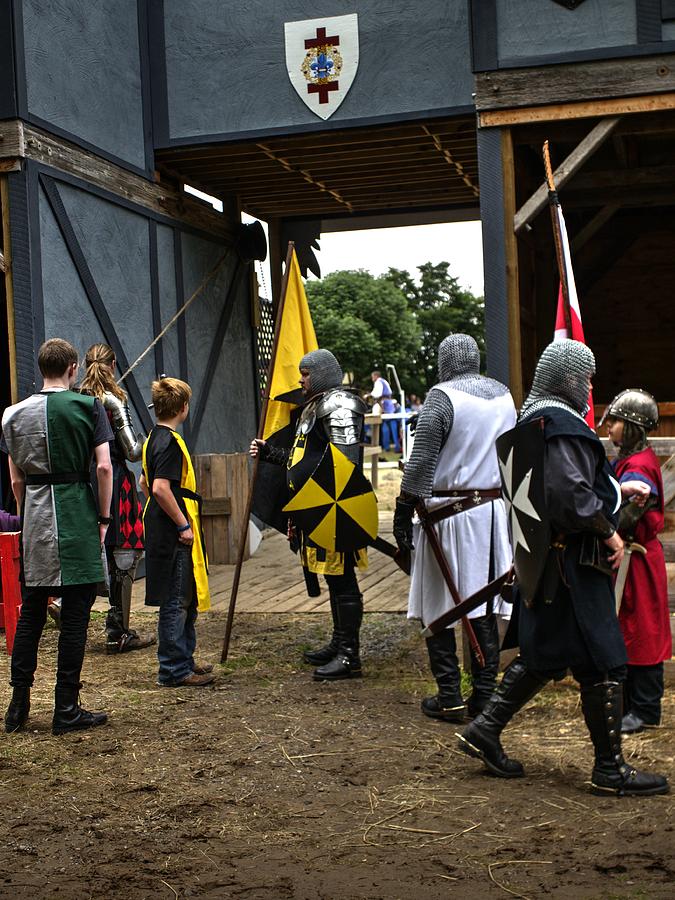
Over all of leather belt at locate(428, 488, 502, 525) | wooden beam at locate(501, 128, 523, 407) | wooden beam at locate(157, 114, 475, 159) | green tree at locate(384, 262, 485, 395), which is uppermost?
green tree at locate(384, 262, 485, 395)

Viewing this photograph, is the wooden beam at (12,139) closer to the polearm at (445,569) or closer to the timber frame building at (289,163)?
the timber frame building at (289,163)

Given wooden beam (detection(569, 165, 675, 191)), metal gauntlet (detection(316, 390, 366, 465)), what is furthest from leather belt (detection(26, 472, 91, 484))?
wooden beam (detection(569, 165, 675, 191))

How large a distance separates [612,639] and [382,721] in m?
1.45

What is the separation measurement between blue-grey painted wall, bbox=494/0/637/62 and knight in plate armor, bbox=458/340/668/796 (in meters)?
3.98

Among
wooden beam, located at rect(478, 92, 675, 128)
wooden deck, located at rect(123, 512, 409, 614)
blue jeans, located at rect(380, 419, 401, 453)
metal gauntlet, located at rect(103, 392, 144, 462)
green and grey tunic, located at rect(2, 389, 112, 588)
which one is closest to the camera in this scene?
green and grey tunic, located at rect(2, 389, 112, 588)

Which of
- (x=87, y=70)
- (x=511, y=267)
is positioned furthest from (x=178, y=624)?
(x=87, y=70)

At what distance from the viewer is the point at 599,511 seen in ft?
12.7

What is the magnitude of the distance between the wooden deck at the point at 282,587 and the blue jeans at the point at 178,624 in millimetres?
1943

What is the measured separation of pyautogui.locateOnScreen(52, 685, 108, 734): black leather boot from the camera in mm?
4891

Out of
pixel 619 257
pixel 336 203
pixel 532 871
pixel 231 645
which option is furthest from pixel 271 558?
pixel 532 871

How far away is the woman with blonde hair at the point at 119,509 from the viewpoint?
21.2 feet

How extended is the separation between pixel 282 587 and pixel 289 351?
284 cm

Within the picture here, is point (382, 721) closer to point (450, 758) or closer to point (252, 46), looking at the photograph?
point (450, 758)

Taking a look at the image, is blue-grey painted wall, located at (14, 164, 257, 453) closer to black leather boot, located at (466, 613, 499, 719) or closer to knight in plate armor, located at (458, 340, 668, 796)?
black leather boot, located at (466, 613, 499, 719)
